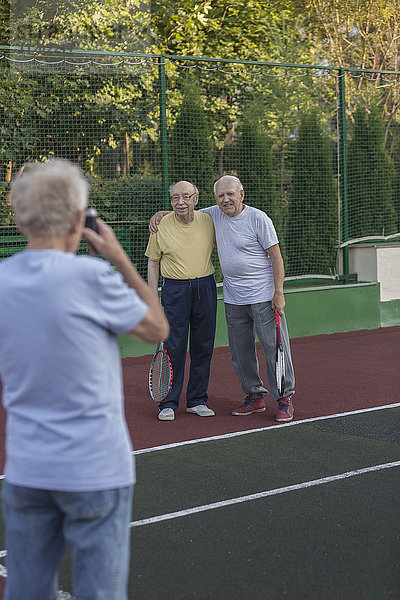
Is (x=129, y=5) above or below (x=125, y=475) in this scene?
above

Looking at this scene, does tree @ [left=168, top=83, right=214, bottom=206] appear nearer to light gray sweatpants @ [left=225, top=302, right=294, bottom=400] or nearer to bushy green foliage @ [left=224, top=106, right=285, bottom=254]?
bushy green foliage @ [left=224, top=106, right=285, bottom=254]

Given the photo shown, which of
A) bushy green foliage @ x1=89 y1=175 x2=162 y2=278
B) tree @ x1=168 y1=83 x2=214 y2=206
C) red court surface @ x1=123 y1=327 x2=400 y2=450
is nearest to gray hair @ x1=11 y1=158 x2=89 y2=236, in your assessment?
red court surface @ x1=123 y1=327 x2=400 y2=450

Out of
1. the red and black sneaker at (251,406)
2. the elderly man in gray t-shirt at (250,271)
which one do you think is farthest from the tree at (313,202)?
the elderly man in gray t-shirt at (250,271)

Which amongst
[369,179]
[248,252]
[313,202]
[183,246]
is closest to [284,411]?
[248,252]

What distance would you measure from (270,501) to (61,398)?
9.57 feet

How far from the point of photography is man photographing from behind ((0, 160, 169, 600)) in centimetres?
230

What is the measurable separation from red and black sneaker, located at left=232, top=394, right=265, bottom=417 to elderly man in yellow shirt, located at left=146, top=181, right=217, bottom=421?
309mm

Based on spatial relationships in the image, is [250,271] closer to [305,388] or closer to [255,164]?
[305,388]

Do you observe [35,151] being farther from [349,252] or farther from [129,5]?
[129,5]

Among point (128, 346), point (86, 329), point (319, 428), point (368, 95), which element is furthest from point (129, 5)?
point (86, 329)

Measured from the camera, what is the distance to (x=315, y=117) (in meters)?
12.6

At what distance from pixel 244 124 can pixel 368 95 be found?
244cm

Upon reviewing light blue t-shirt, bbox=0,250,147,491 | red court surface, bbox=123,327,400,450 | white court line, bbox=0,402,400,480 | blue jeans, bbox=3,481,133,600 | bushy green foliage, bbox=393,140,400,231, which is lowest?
white court line, bbox=0,402,400,480

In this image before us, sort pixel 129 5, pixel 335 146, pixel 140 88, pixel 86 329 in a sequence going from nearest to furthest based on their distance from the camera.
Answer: pixel 86 329 < pixel 140 88 < pixel 335 146 < pixel 129 5
